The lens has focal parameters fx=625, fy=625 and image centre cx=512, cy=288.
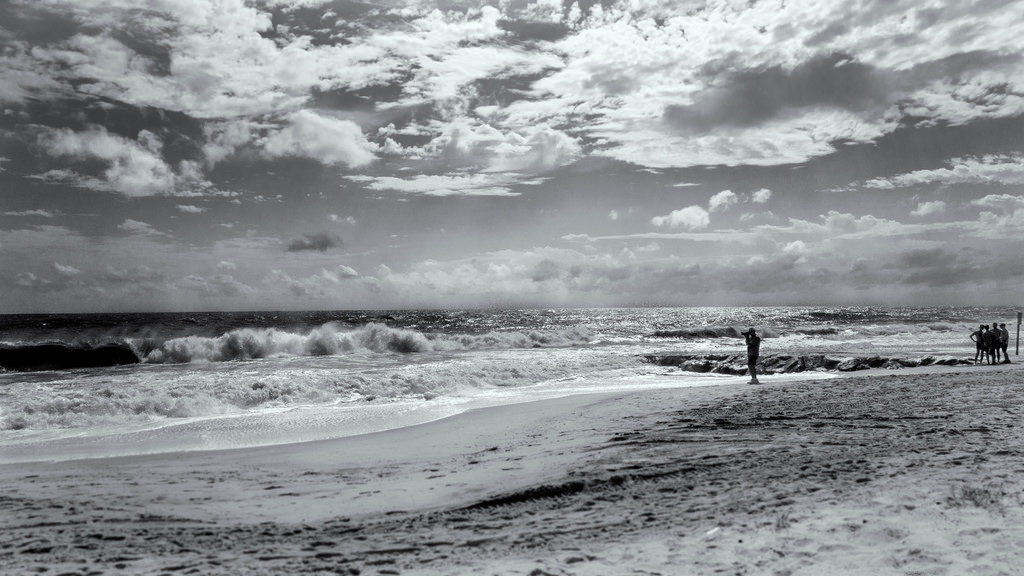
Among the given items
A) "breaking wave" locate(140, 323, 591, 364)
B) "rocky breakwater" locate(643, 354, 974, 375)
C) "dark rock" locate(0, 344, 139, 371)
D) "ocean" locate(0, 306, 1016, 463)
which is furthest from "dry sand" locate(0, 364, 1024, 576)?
"breaking wave" locate(140, 323, 591, 364)

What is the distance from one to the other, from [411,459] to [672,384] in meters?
13.9

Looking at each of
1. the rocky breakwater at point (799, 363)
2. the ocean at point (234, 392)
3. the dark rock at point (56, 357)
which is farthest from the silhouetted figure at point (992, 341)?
the dark rock at point (56, 357)

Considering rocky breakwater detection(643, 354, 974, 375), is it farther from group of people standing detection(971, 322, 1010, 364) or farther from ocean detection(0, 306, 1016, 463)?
ocean detection(0, 306, 1016, 463)

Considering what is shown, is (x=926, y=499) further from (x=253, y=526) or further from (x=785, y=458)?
(x=253, y=526)

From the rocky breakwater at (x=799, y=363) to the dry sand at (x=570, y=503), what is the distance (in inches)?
569

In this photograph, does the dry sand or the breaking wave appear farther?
the breaking wave

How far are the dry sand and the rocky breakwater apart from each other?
14.5m

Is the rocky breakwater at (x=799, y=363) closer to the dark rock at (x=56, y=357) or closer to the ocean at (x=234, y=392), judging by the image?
the ocean at (x=234, y=392)

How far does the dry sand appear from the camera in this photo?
533cm

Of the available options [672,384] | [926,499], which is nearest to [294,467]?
[926,499]

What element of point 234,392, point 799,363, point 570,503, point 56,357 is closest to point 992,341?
point 799,363

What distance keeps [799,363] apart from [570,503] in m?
22.2

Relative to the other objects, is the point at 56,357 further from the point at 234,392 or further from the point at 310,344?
the point at 234,392

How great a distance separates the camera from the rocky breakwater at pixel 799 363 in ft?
81.2
